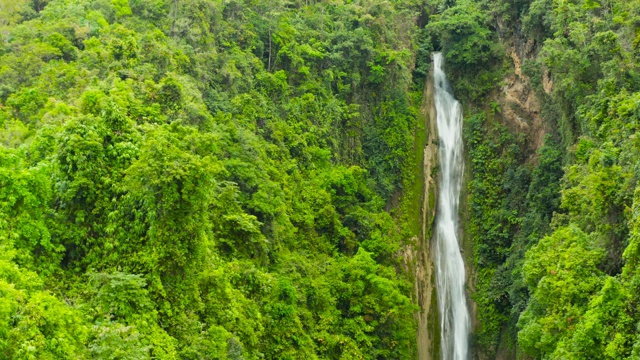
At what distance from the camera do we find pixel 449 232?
95.1ft

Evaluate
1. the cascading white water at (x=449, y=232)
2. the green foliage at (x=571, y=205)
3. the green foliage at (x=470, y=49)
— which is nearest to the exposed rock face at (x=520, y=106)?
the green foliage at (x=470, y=49)

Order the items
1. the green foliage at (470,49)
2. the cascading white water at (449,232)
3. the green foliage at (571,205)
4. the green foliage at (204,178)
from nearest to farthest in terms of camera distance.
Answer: the green foliage at (204,178), the green foliage at (571,205), the cascading white water at (449,232), the green foliage at (470,49)

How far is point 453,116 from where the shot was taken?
32.3 m

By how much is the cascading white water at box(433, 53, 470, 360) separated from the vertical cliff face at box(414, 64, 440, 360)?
300mm

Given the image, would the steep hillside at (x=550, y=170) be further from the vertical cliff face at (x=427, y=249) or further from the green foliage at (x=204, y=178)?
the green foliage at (x=204, y=178)

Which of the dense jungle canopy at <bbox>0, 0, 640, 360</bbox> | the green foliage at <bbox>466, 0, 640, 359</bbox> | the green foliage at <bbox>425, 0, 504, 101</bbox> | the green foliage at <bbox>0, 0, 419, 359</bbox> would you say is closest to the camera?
the green foliage at <bbox>0, 0, 419, 359</bbox>

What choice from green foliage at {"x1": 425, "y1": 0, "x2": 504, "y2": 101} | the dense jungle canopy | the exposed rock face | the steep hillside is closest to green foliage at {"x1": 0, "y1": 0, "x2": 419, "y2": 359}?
the dense jungle canopy

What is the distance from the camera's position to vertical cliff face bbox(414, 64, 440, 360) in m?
25.8

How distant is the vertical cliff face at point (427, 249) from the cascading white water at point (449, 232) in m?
0.30

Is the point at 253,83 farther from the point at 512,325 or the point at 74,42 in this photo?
the point at 512,325

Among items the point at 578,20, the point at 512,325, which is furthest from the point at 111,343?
the point at 578,20

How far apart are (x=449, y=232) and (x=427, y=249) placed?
146 cm

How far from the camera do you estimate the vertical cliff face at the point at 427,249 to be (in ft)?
84.7

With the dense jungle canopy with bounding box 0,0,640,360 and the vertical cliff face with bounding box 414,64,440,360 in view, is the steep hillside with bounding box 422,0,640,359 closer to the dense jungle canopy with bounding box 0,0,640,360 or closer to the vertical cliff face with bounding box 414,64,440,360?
the dense jungle canopy with bounding box 0,0,640,360
